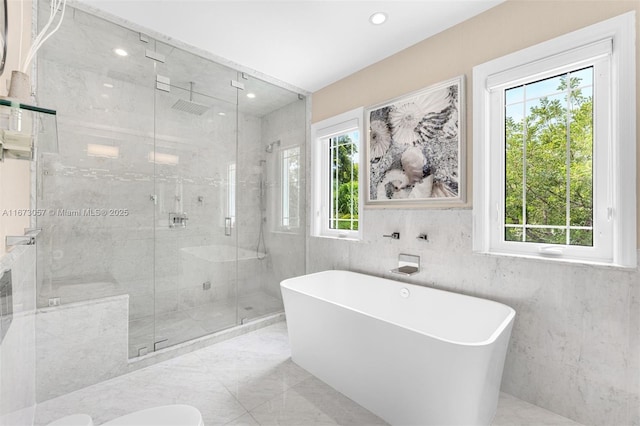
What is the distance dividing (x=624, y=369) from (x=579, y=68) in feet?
5.92

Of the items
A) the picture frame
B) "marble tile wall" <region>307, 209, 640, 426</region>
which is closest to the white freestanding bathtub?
"marble tile wall" <region>307, 209, 640, 426</region>

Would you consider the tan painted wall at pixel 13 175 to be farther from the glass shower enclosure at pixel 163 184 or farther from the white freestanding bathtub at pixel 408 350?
the white freestanding bathtub at pixel 408 350

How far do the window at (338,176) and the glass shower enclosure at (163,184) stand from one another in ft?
0.82

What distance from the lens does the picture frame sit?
2.26 meters

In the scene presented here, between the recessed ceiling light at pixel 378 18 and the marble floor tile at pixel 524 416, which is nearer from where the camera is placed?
the marble floor tile at pixel 524 416

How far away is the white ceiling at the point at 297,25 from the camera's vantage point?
207 cm

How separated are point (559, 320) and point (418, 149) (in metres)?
1.57

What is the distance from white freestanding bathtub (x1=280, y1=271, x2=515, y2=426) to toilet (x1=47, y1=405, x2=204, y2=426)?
3.25 ft

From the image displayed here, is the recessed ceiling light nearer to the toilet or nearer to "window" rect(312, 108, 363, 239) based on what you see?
"window" rect(312, 108, 363, 239)

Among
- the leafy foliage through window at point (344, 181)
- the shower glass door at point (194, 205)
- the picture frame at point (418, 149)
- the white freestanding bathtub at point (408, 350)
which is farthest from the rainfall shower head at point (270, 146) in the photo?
the white freestanding bathtub at point (408, 350)

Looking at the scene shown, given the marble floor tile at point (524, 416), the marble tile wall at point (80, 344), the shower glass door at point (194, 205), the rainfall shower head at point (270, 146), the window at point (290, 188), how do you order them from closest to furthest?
the marble floor tile at point (524, 416) → the marble tile wall at point (80, 344) → the shower glass door at point (194, 205) → the rainfall shower head at point (270, 146) → the window at point (290, 188)

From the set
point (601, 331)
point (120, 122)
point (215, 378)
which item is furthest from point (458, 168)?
point (120, 122)

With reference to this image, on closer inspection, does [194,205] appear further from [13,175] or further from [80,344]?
[13,175]

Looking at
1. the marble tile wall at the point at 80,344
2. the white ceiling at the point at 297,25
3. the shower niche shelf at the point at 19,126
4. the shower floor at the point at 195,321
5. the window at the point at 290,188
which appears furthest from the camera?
the window at the point at 290,188
